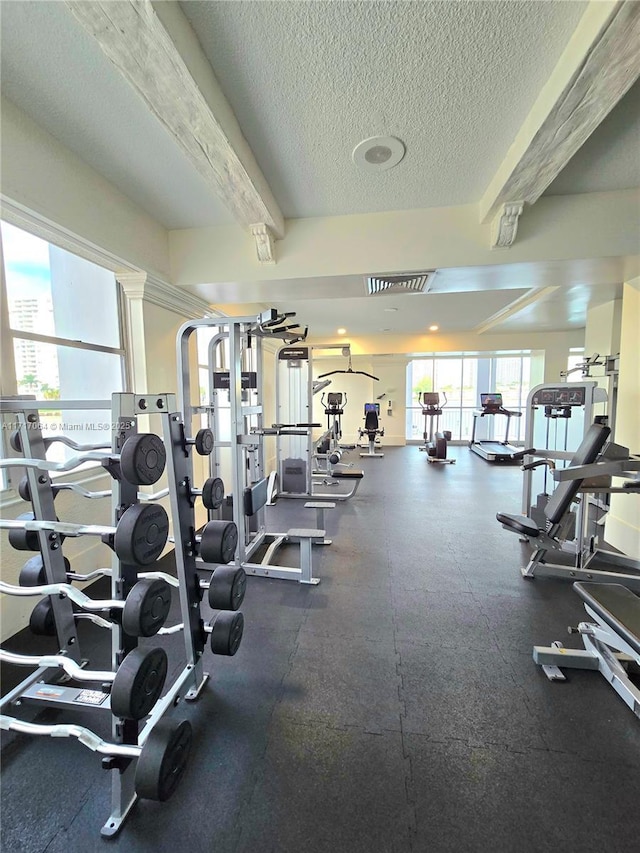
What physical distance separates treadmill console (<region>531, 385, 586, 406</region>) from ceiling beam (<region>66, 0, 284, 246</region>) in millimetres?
2687

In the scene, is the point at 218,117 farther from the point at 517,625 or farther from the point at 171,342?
the point at 517,625

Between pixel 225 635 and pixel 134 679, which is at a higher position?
pixel 134 679

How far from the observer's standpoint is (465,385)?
9289 millimetres

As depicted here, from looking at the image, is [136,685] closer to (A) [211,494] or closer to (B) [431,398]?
(A) [211,494]

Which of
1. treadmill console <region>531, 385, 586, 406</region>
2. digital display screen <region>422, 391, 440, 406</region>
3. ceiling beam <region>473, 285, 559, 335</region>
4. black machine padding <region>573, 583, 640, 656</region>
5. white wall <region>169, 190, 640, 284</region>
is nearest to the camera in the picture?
black machine padding <region>573, 583, 640, 656</region>

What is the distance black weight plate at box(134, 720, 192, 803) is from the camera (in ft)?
3.34

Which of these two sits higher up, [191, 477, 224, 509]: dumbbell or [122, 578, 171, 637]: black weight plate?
[191, 477, 224, 509]: dumbbell

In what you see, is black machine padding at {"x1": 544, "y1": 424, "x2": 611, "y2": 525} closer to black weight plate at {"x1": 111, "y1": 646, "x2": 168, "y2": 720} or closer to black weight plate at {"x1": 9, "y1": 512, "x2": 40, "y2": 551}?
black weight plate at {"x1": 111, "y1": 646, "x2": 168, "y2": 720}

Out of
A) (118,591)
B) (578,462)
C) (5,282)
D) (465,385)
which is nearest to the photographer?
(118,591)

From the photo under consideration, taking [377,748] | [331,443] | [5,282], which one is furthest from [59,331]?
[331,443]

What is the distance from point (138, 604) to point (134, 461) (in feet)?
1.49

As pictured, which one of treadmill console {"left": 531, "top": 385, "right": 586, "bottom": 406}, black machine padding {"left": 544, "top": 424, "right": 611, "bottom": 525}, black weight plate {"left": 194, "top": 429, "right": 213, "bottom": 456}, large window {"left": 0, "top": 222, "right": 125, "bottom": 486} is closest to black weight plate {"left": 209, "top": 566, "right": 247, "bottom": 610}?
black weight plate {"left": 194, "top": 429, "right": 213, "bottom": 456}

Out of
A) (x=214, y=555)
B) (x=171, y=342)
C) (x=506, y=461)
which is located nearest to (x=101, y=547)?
(x=214, y=555)

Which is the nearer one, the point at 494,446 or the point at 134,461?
the point at 134,461
